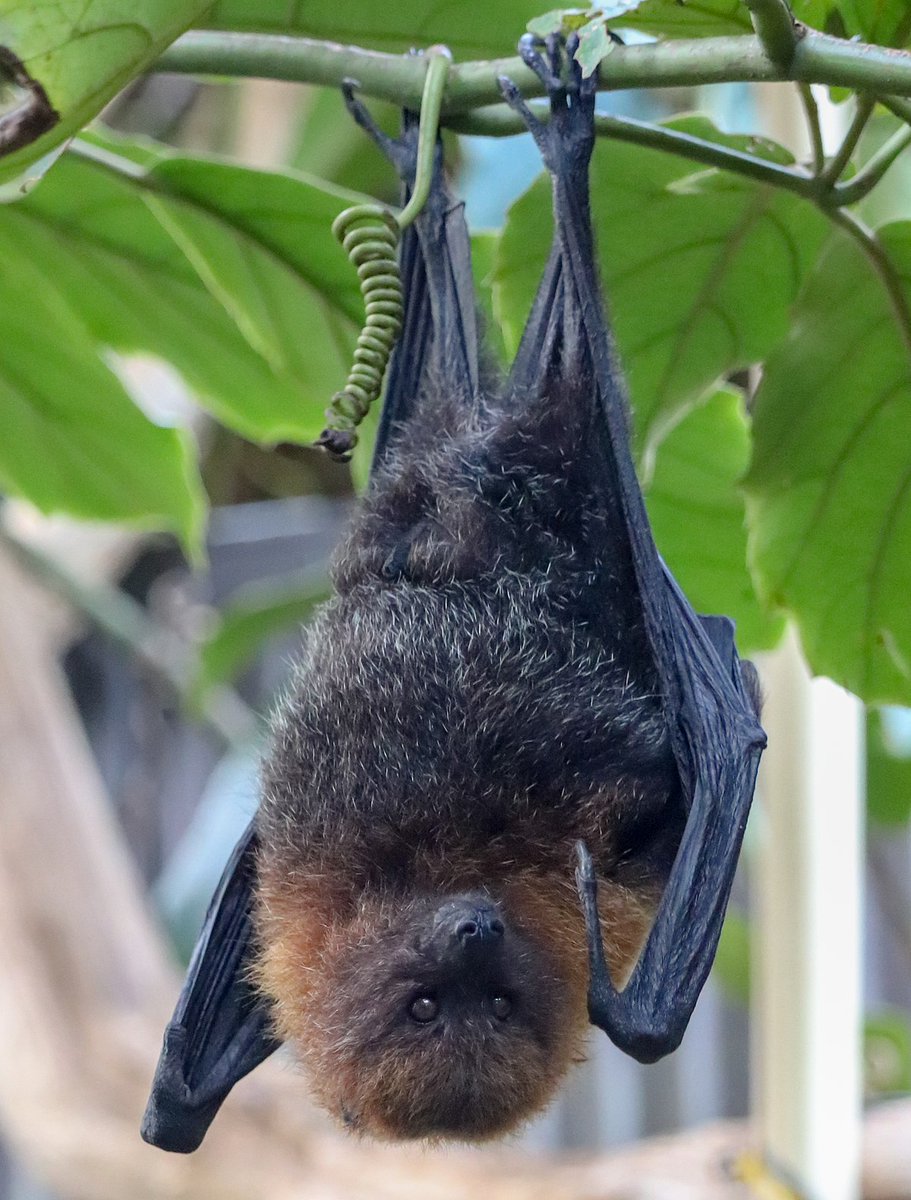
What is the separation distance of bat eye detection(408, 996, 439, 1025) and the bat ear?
0.75 feet

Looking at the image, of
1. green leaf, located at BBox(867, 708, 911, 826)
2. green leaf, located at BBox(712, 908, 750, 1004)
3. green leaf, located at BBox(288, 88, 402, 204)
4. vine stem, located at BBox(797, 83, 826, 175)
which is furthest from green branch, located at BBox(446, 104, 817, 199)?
green leaf, located at BBox(712, 908, 750, 1004)

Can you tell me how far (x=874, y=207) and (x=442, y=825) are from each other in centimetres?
120

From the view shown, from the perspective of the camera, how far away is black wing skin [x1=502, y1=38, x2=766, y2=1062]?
120 centimetres

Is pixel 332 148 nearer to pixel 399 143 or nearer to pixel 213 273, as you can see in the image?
pixel 213 273

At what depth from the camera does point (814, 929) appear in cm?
225

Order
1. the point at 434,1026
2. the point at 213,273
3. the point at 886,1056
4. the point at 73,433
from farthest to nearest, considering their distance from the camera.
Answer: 1. the point at 886,1056
2. the point at 73,433
3. the point at 213,273
4. the point at 434,1026

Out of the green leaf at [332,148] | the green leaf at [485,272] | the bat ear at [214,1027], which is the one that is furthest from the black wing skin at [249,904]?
the green leaf at [332,148]

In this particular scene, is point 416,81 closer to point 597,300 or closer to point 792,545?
point 597,300

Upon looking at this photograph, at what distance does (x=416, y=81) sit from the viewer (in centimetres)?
134

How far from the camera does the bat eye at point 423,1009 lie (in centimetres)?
137

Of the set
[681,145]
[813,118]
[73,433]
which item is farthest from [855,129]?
[73,433]

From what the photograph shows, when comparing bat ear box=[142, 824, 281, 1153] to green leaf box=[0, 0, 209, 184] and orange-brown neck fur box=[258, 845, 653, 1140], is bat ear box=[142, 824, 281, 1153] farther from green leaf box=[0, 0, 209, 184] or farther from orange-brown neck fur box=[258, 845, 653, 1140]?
green leaf box=[0, 0, 209, 184]

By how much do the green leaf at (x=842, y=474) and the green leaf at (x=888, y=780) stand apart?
5.82ft

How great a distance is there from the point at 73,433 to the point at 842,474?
1.28 metres
